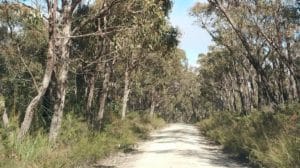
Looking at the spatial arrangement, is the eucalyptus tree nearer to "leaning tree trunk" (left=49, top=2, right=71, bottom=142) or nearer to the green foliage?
the green foliage

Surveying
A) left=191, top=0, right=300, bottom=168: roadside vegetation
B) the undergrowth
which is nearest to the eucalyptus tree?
left=191, top=0, right=300, bottom=168: roadside vegetation

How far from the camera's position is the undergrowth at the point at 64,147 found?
12.2 meters

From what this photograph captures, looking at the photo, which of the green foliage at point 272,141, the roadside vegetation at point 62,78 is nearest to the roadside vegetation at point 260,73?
the green foliage at point 272,141

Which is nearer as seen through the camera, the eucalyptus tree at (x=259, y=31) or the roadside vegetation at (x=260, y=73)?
the roadside vegetation at (x=260, y=73)

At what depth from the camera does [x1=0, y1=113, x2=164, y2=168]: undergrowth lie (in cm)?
1216

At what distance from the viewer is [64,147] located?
54.2ft

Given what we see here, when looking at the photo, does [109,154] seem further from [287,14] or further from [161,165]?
[287,14]

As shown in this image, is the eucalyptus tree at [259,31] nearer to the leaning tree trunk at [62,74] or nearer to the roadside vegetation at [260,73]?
the roadside vegetation at [260,73]

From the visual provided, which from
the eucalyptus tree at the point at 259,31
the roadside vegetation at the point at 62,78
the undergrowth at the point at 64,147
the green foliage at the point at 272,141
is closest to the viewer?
the undergrowth at the point at 64,147

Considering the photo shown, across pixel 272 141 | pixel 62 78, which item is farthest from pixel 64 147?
pixel 272 141

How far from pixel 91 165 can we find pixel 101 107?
27.8 ft

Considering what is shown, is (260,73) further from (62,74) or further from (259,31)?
(62,74)

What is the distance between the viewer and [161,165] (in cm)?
1780

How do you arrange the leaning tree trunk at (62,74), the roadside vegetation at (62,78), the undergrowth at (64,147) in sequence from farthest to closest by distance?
the leaning tree trunk at (62,74) < the roadside vegetation at (62,78) < the undergrowth at (64,147)
